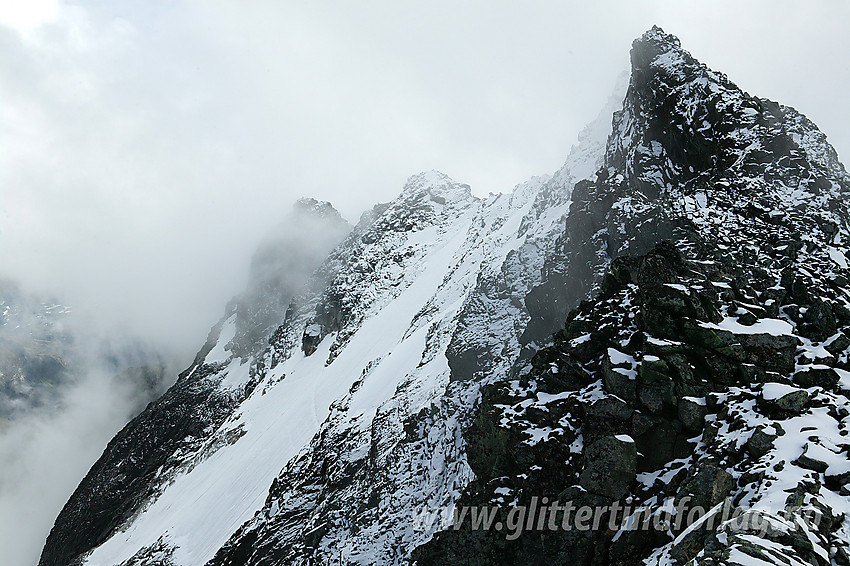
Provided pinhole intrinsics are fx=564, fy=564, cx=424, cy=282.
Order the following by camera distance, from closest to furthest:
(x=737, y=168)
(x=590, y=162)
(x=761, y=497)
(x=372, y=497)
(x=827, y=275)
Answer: (x=761, y=497)
(x=827, y=275)
(x=737, y=168)
(x=372, y=497)
(x=590, y=162)

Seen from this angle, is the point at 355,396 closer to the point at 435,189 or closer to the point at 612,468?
the point at 612,468

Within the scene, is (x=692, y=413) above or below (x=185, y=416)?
below

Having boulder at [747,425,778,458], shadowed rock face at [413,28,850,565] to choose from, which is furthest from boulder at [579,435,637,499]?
boulder at [747,425,778,458]

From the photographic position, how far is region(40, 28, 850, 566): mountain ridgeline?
15281mm

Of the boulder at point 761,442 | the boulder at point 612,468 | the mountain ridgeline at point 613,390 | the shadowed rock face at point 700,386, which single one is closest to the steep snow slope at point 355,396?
the mountain ridgeline at point 613,390

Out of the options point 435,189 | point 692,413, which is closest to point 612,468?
point 692,413

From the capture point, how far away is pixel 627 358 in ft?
62.2

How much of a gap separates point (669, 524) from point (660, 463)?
2.31 meters

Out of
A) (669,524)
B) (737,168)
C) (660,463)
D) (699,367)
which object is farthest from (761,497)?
(737,168)

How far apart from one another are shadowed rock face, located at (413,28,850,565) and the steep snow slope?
9630mm

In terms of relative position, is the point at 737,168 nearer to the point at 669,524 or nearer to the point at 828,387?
the point at 828,387

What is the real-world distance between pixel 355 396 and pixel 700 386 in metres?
39.3

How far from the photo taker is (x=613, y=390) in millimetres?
18500

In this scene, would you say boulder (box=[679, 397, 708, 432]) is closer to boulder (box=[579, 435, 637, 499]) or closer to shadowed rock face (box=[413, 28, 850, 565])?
shadowed rock face (box=[413, 28, 850, 565])
